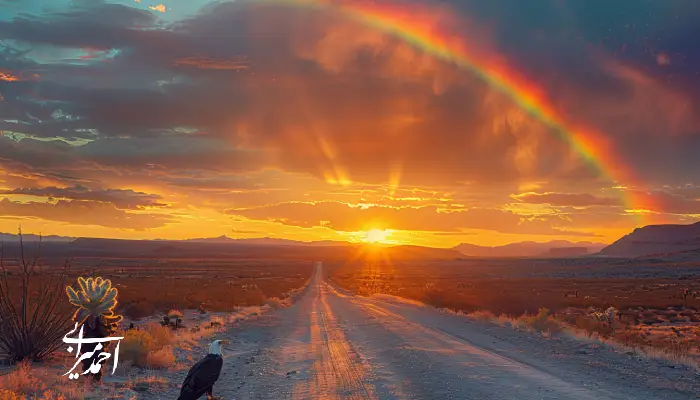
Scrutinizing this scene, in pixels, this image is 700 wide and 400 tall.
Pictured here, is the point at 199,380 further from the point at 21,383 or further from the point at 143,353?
the point at 143,353

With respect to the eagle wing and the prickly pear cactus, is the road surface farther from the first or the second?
the prickly pear cactus

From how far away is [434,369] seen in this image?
1530cm

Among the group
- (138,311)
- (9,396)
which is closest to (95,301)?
(9,396)

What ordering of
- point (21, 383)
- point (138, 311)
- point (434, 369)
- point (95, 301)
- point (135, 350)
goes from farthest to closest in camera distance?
point (138, 311) → point (135, 350) → point (434, 369) → point (95, 301) → point (21, 383)

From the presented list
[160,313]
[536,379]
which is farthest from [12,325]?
[160,313]

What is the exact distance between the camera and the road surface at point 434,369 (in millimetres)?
12516

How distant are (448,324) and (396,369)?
48.6 ft

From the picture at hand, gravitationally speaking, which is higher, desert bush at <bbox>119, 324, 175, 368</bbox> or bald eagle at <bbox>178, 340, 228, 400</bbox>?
bald eagle at <bbox>178, 340, 228, 400</bbox>

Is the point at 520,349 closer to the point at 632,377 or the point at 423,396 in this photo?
the point at 632,377

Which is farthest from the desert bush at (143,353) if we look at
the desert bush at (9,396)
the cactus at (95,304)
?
the desert bush at (9,396)

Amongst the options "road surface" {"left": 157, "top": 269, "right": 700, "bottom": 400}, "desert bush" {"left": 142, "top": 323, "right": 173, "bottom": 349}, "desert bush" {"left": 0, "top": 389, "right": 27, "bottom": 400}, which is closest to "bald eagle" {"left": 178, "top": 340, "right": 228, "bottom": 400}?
"road surface" {"left": 157, "top": 269, "right": 700, "bottom": 400}

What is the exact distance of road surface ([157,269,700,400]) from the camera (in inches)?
493

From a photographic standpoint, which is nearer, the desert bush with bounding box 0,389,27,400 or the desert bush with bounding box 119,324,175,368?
the desert bush with bounding box 0,389,27,400

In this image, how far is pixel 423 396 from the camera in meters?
12.1
